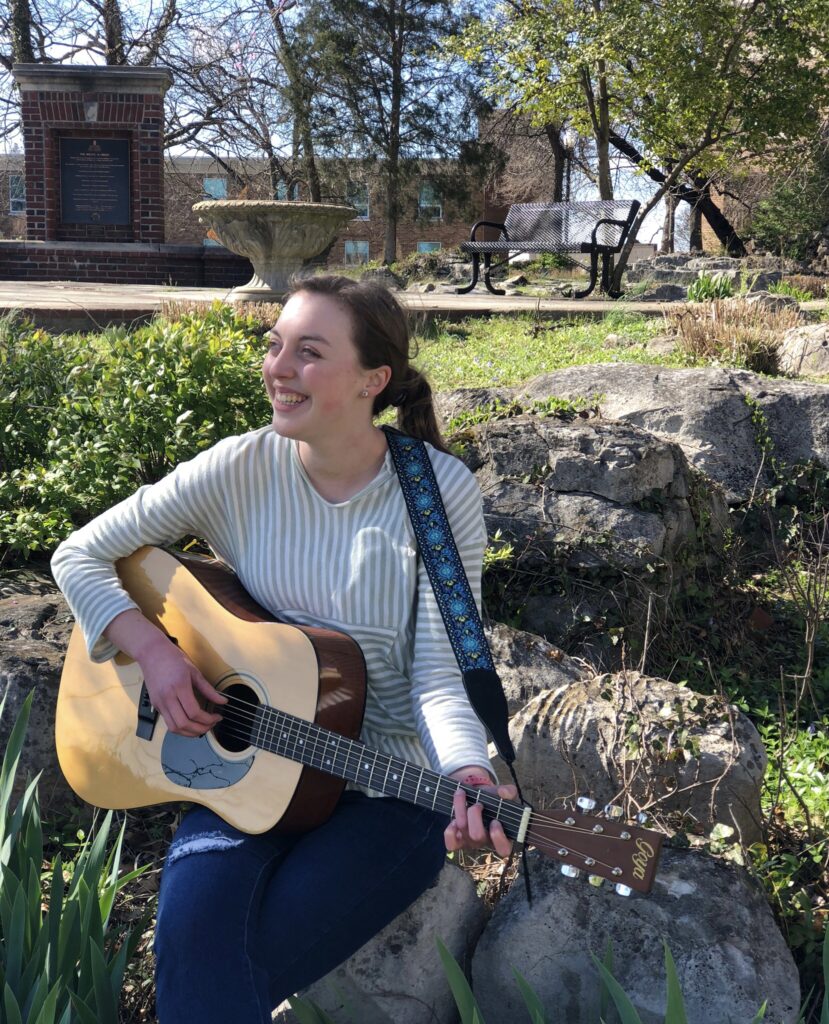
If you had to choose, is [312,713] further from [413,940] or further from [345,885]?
[413,940]

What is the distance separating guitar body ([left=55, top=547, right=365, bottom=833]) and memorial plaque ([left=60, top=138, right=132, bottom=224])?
15555mm

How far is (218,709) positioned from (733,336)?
5.18 meters

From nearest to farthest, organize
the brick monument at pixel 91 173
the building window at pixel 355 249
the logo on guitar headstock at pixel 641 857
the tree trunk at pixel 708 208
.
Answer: the logo on guitar headstock at pixel 641 857, the brick monument at pixel 91 173, the tree trunk at pixel 708 208, the building window at pixel 355 249

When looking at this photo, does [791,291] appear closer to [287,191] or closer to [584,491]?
[584,491]

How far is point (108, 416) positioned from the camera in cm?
378

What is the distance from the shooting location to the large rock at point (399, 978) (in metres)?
2.07

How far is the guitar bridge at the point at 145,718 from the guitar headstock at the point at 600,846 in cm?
80

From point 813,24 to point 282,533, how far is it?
54.1ft

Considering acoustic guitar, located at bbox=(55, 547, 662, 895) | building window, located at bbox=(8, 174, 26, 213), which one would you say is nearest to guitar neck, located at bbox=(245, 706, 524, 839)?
acoustic guitar, located at bbox=(55, 547, 662, 895)

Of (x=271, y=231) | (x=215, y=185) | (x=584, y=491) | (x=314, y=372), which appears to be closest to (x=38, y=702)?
(x=314, y=372)

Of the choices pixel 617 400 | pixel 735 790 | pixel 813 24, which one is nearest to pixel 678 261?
pixel 813 24

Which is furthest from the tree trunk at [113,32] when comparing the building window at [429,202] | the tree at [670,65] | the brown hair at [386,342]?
the brown hair at [386,342]

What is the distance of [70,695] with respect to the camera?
2.26 m

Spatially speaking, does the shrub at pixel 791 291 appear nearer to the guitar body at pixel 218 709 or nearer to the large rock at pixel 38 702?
the large rock at pixel 38 702
